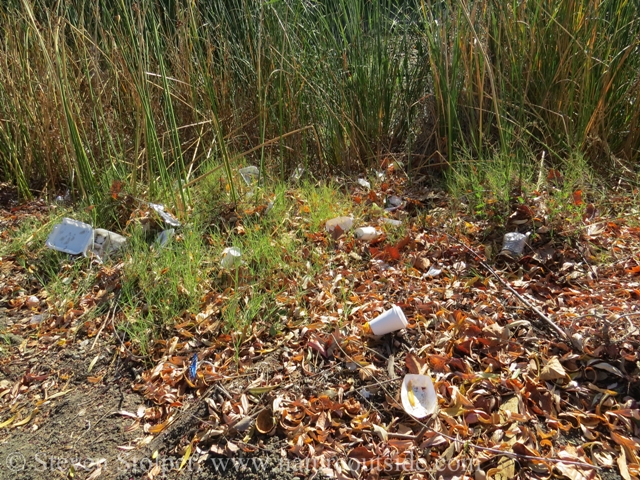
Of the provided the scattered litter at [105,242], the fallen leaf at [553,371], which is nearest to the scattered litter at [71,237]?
the scattered litter at [105,242]

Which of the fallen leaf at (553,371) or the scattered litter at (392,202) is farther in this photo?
the scattered litter at (392,202)

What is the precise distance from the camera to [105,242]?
7.47ft

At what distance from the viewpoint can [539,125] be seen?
9.20 feet

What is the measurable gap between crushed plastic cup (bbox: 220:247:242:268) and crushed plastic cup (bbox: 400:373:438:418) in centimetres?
82

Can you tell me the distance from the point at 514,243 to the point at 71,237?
186 cm

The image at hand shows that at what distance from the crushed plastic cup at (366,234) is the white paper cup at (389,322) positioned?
0.63m

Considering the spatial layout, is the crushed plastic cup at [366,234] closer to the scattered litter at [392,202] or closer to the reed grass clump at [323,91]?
the scattered litter at [392,202]

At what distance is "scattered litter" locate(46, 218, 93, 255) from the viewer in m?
2.23

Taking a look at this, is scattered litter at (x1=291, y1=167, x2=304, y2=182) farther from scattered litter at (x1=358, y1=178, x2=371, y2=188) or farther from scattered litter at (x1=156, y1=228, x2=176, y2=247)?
scattered litter at (x1=156, y1=228, x2=176, y2=247)

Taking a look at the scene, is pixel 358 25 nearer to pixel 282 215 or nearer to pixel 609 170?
pixel 282 215

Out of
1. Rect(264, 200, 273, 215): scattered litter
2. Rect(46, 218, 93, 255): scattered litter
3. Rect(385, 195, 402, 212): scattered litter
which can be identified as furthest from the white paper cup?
Rect(46, 218, 93, 255): scattered litter

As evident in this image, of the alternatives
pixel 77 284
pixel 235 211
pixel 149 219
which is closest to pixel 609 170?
pixel 235 211

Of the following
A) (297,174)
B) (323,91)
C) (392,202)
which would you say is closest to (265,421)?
(392,202)

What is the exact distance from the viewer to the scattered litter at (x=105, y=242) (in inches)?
88.6
